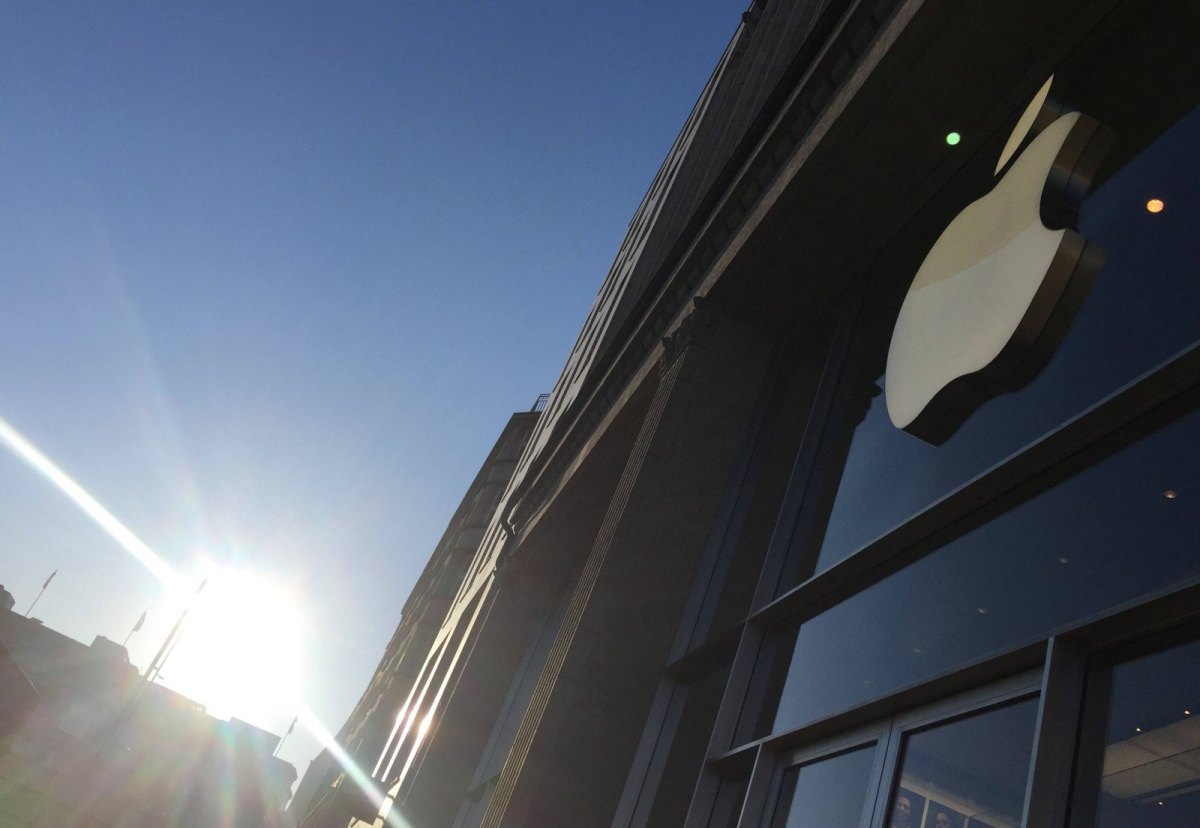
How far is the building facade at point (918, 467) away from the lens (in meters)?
3.85

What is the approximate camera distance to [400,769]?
65.6 feet

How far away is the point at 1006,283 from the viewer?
561cm

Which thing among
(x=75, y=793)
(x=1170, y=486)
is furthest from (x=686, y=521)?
(x=75, y=793)

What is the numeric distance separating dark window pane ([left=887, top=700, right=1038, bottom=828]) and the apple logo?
2056 mm

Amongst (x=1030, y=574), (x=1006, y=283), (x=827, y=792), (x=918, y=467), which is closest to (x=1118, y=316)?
(x=1006, y=283)

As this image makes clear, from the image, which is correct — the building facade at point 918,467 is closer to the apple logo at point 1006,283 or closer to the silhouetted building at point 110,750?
the apple logo at point 1006,283

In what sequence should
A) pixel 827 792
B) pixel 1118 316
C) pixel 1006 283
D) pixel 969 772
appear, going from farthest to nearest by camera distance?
pixel 1006 283, pixel 827 792, pixel 1118 316, pixel 969 772

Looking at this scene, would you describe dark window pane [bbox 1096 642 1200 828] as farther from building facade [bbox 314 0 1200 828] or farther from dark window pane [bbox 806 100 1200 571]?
dark window pane [bbox 806 100 1200 571]

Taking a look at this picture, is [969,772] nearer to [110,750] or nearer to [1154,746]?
[1154,746]

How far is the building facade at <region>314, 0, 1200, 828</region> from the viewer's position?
152 inches

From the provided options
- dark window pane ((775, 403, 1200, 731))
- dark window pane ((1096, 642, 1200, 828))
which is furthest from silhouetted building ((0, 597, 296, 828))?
dark window pane ((1096, 642, 1200, 828))

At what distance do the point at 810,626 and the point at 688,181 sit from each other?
17.3 metres

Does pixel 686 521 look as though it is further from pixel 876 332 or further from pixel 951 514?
pixel 951 514

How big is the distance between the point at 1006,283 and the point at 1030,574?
194cm
